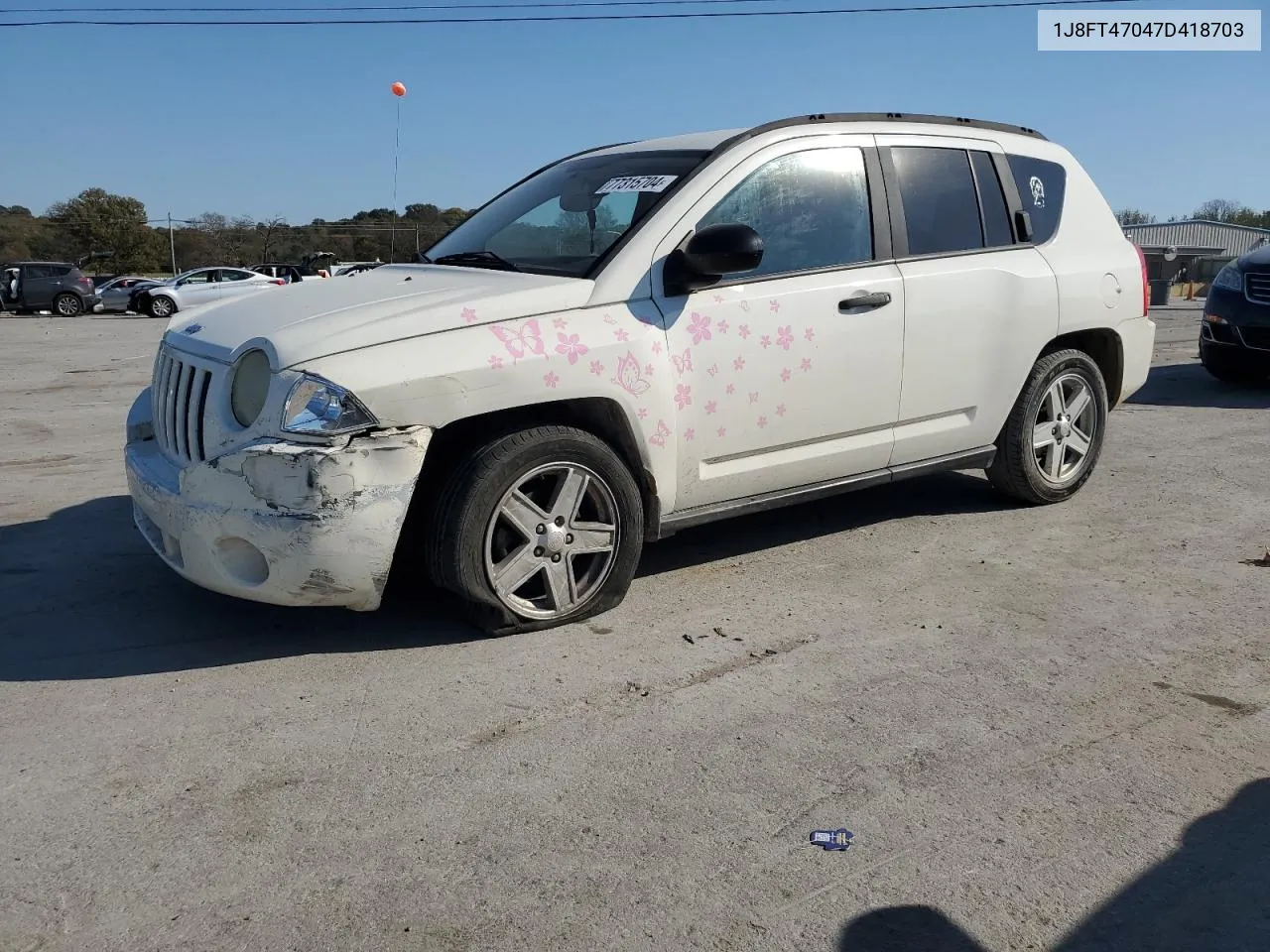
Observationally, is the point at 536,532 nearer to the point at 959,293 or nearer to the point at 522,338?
the point at 522,338

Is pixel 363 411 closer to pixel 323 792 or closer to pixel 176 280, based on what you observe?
pixel 323 792

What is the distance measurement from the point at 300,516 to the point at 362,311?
763 mm

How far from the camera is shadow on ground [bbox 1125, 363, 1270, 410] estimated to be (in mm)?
9117

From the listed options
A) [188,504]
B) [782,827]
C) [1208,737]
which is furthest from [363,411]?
[1208,737]

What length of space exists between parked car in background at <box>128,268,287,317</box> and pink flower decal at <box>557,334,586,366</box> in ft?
93.9

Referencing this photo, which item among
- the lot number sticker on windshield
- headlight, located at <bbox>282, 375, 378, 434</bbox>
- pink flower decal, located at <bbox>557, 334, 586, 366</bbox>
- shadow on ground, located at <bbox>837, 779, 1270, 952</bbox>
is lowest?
shadow on ground, located at <bbox>837, 779, 1270, 952</bbox>

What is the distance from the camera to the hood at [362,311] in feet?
11.6

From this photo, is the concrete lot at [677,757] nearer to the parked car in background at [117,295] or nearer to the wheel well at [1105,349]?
the wheel well at [1105,349]

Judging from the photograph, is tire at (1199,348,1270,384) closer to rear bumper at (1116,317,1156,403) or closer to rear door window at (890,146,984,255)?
rear bumper at (1116,317,1156,403)

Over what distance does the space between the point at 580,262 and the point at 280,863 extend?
239 cm

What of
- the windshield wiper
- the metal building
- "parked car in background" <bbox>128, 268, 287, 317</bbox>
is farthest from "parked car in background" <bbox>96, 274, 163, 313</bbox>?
the metal building

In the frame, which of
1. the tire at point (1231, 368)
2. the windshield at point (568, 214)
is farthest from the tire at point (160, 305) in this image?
the windshield at point (568, 214)

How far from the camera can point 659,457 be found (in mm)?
4047

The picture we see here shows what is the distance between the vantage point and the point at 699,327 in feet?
13.3
